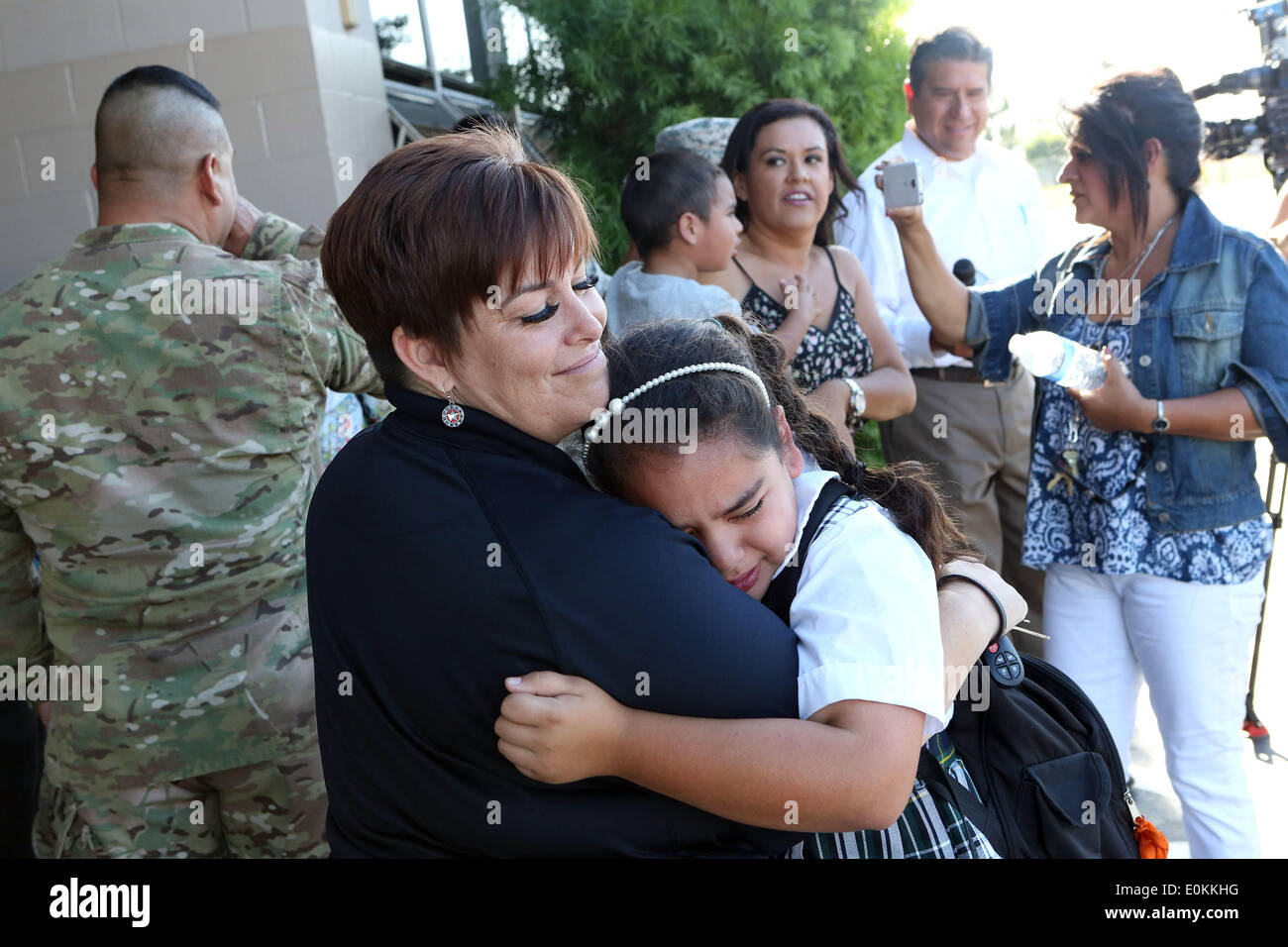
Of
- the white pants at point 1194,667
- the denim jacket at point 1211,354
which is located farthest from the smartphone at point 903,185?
the white pants at point 1194,667

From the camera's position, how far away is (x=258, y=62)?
4.25 m

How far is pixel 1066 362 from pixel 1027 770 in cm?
142

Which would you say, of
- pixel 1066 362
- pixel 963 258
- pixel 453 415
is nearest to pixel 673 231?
pixel 1066 362

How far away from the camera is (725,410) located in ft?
5.06

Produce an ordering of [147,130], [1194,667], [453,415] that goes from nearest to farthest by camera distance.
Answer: [453,415], [147,130], [1194,667]

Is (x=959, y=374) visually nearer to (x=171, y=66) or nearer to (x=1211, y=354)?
(x=1211, y=354)

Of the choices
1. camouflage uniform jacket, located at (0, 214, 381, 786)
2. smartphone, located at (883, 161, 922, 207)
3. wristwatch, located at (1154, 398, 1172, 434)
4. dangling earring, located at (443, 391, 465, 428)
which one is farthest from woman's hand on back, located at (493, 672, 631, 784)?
smartphone, located at (883, 161, 922, 207)

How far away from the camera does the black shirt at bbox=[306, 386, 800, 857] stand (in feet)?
4.40

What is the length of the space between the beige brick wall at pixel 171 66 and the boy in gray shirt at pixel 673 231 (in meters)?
1.63

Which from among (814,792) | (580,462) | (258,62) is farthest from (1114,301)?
(258,62)

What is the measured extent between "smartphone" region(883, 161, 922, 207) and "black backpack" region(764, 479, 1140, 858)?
1.70 metres

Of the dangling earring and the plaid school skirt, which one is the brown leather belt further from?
the dangling earring

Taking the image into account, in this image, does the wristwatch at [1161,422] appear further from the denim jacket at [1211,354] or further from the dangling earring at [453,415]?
the dangling earring at [453,415]

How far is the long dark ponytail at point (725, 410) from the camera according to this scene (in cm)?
154
